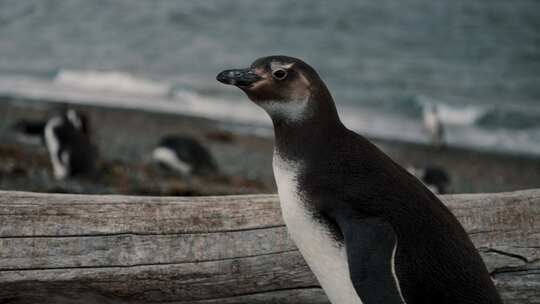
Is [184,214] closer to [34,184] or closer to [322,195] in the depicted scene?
[322,195]

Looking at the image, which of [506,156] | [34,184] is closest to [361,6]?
[506,156]

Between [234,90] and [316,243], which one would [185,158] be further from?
[316,243]

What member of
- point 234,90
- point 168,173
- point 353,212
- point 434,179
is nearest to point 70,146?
Result: point 168,173

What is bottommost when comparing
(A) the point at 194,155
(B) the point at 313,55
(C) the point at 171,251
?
(B) the point at 313,55

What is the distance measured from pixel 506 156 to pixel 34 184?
307 inches

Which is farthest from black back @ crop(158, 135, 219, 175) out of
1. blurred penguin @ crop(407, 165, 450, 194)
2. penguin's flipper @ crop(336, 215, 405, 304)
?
penguin's flipper @ crop(336, 215, 405, 304)

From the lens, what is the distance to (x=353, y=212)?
238 centimetres

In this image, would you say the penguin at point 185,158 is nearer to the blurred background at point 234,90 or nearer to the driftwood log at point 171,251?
the blurred background at point 234,90

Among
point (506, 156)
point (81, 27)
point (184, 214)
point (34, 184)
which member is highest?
point (184, 214)

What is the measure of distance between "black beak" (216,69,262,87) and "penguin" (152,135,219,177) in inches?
287

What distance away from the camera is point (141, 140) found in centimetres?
1180

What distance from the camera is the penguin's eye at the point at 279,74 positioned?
2.58 metres

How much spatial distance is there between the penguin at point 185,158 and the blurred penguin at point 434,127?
4170mm

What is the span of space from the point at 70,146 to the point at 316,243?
6.20m
